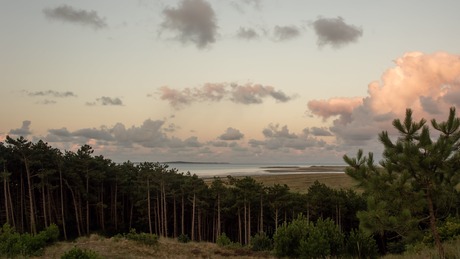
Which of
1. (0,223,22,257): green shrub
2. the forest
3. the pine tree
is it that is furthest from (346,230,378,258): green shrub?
(0,223,22,257): green shrub

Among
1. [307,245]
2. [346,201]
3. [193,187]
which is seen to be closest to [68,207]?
[193,187]

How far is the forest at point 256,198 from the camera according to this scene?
40.1 ft

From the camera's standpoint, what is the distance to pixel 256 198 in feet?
200

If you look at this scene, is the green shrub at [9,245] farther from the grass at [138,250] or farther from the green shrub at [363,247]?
the green shrub at [363,247]

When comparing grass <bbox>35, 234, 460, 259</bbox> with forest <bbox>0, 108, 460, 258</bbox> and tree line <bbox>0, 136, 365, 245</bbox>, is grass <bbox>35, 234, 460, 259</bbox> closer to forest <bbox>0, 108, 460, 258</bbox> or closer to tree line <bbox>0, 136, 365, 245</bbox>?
forest <bbox>0, 108, 460, 258</bbox>

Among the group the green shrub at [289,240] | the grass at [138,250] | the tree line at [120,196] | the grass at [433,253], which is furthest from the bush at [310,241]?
the tree line at [120,196]

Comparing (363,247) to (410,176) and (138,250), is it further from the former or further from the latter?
(138,250)

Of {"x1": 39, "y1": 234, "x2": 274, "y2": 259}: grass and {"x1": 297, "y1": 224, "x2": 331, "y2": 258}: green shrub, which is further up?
{"x1": 297, "y1": 224, "x2": 331, "y2": 258}: green shrub

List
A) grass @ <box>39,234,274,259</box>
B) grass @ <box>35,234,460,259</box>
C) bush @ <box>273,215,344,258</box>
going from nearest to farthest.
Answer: bush @ <box>273,215,344,258</box>, grass @ <box>35,234,460,259</box>, grass @ <box>39,234,274,259</box>

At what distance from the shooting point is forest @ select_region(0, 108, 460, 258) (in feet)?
40.1

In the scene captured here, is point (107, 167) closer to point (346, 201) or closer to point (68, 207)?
point (68, 207)

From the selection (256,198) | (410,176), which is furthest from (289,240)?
(256,198)

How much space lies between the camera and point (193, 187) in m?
64.1

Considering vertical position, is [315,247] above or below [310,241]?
below
